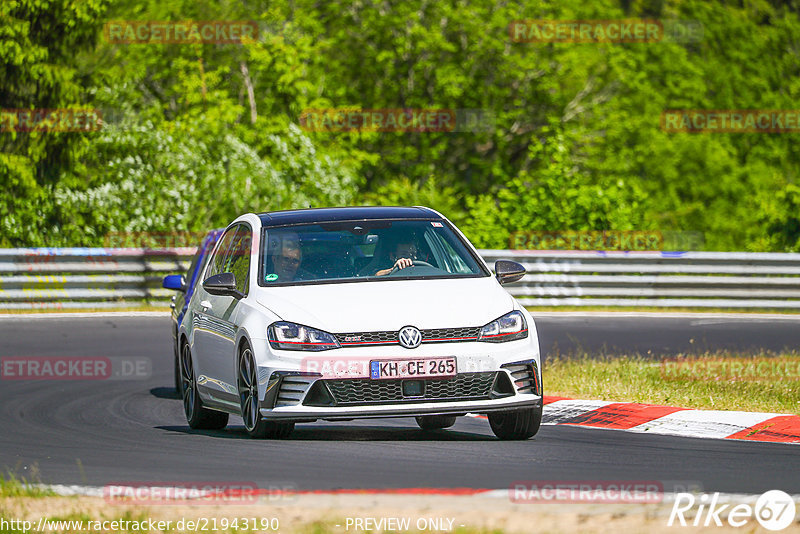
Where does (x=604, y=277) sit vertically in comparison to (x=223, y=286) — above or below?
below

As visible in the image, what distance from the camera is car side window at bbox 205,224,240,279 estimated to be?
38.0ft

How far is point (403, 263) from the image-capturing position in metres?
10.4

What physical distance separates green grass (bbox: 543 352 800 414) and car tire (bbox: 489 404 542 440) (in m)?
2.34

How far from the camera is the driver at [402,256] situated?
10.4m

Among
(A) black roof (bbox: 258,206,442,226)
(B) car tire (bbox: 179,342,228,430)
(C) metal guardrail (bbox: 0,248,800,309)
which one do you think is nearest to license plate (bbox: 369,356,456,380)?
(A) black roof (bbox: 258,206,442,226)

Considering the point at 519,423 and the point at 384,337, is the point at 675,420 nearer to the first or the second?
the point at 519,423

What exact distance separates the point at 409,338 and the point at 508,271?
4.67 ft

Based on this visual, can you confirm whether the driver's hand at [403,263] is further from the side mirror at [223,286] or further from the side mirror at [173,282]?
the side mirror at [173,282]

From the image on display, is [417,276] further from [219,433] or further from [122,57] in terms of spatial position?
[122,57]

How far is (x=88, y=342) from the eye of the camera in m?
18.7

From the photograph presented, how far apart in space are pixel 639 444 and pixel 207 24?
109 feet

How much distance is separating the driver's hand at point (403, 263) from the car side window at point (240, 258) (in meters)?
1.00

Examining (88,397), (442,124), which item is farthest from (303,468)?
(442,124)

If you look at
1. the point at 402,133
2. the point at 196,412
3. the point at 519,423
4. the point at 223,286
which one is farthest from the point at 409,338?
the point at 402,133
